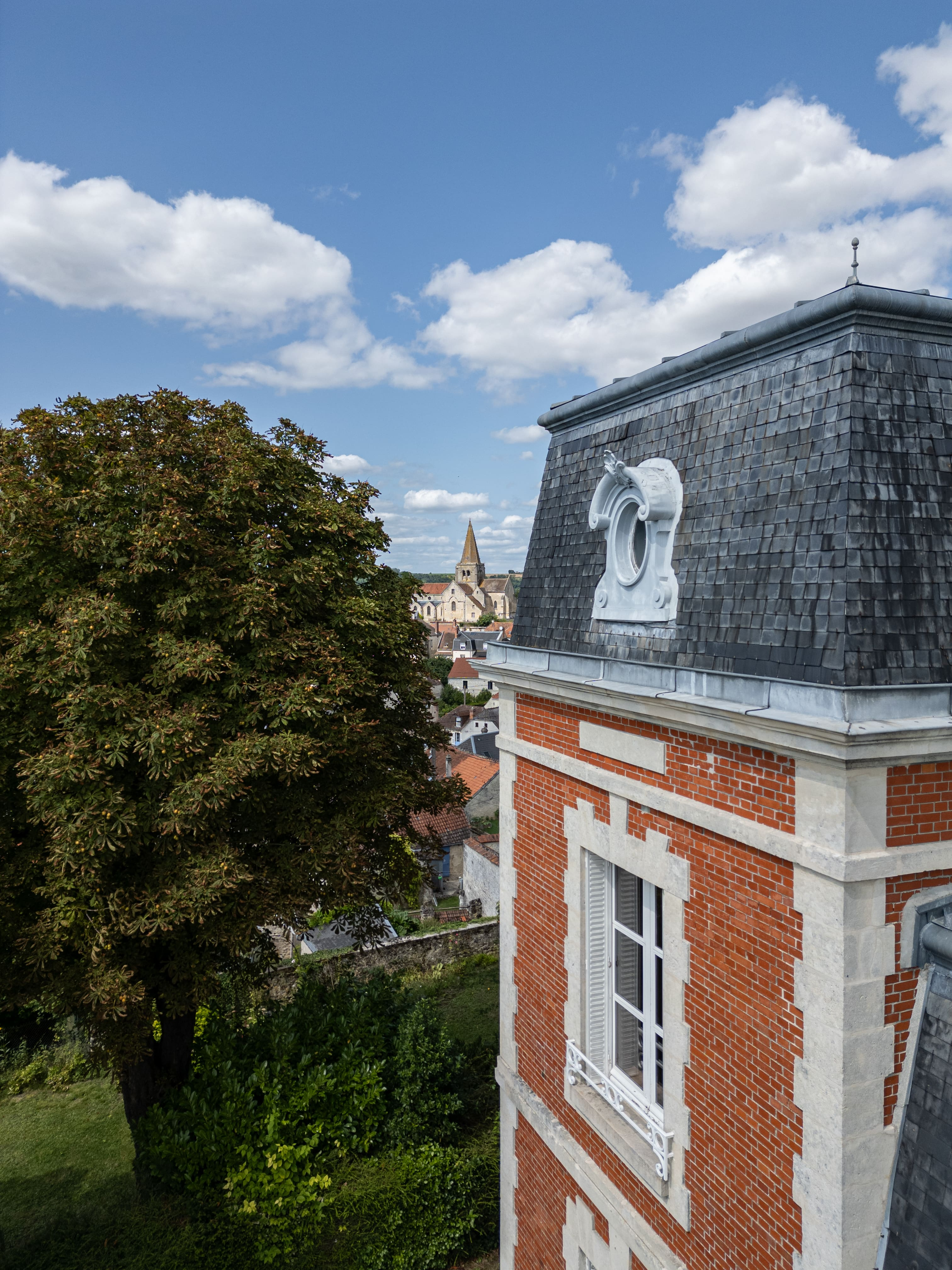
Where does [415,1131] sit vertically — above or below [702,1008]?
below

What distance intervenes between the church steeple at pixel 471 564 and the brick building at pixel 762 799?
172773 mm

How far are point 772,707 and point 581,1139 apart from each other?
16.6 feet

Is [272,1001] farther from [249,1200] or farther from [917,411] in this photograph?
[917,411]

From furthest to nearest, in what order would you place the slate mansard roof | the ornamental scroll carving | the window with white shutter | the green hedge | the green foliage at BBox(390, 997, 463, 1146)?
1. the green foliage at BBox(390, 997, 463, 1146)
2. the green hedge
3. the window with white shutter
4. the ornamental scroll carving
5. the slate mansard roof

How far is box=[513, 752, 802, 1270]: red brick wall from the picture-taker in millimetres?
4602

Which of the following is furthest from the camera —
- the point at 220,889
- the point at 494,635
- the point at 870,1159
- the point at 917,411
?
the point at 494,635

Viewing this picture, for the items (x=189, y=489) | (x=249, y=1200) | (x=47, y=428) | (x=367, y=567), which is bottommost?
(x=249, y=1200)

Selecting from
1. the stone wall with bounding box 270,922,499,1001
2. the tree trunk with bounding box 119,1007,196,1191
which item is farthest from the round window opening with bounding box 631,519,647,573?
the stone wall with bounding box 270,922,499,1001

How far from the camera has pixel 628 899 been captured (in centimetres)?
691

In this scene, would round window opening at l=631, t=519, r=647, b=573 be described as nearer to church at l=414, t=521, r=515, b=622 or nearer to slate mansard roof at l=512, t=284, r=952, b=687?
slate mansard roof at l=512, t=284, r=952, b=687

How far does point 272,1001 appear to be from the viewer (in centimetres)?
1445

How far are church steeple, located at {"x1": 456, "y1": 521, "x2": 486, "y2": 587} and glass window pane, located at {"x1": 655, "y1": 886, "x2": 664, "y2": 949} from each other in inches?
6813

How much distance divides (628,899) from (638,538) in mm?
3276

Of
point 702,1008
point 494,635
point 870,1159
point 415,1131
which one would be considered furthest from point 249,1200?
point 494,635
